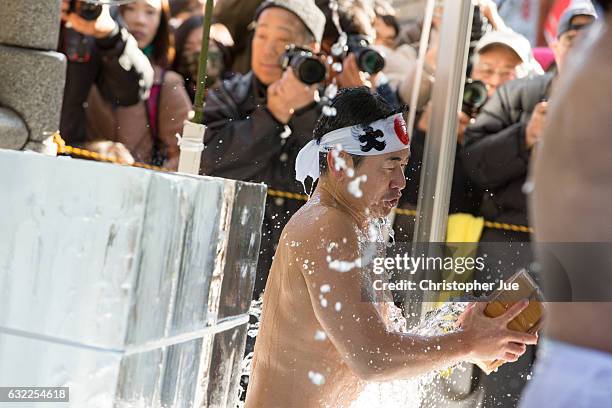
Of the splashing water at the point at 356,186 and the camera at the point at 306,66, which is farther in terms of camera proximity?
the camera at the point at 306,66

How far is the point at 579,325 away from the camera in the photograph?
4.89 feet

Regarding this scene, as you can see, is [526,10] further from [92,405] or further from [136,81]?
[92,405]

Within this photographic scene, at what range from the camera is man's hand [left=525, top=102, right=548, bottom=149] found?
4.23 metres

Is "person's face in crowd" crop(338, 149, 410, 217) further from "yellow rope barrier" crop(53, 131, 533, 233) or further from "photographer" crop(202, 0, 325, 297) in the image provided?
"photographer" crop(202, 0, 325, 297)

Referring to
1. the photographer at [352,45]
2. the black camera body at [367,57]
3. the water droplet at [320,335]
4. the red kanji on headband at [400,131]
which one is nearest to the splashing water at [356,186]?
the red kanji on headband at [400,131]

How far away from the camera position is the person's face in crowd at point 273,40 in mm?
4430

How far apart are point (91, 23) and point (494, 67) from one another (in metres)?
1.92

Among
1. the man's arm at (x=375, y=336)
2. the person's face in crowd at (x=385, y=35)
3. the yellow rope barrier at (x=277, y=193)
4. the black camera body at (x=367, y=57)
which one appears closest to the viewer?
the man's arm at (x=375, y=336)

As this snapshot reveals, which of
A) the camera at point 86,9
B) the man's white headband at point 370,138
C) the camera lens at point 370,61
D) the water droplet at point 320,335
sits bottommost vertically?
the water droplet at point 320,335

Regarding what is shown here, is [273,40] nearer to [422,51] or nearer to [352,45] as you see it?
[352,45]

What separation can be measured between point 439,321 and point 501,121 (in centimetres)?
169

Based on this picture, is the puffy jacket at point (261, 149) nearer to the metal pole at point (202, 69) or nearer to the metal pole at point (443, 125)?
the metal pole at point (443, 125)

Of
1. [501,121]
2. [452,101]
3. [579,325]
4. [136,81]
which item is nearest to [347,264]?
[579,325]

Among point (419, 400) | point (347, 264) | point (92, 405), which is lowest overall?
point (419, 400)
